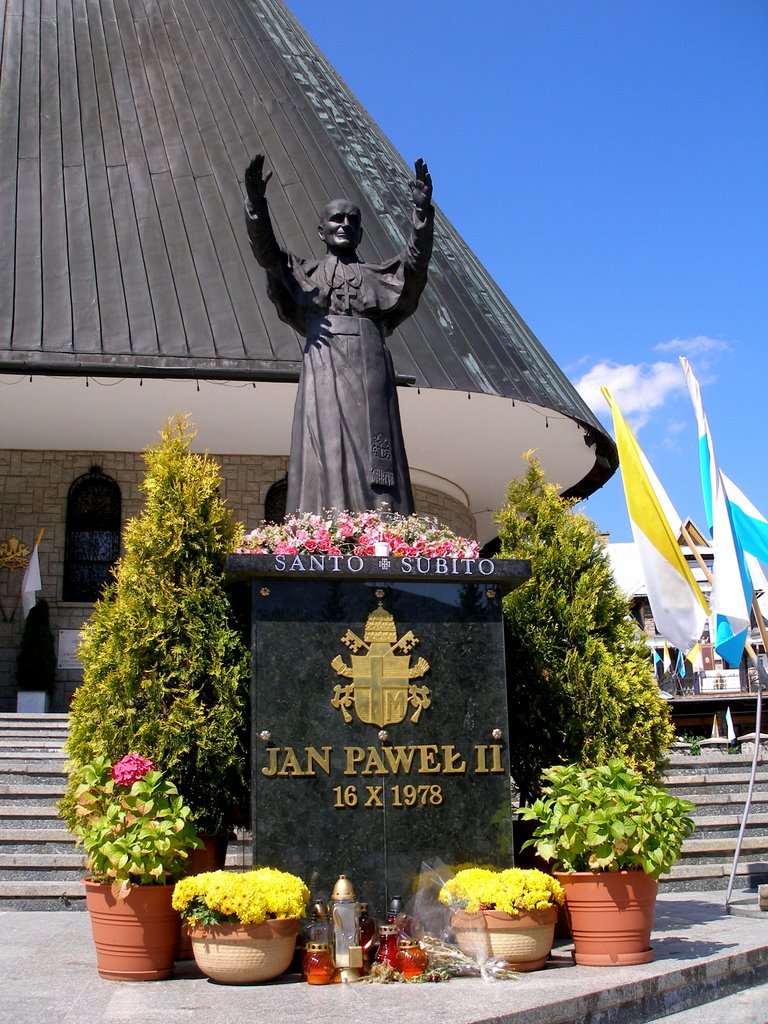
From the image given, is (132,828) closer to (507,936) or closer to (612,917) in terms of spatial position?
(507,936)

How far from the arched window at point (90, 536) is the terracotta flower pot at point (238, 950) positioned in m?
10.6

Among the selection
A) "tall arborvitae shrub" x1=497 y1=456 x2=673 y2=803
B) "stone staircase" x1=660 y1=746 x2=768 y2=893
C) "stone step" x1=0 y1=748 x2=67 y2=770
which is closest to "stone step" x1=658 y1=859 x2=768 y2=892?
"stone staircase" x1=660 y1=746 x2=768 y2=893

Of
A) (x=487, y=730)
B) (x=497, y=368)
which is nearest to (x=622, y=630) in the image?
(x=487, y=730)

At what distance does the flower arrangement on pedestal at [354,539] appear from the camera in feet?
16.9

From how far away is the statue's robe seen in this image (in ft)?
19.2

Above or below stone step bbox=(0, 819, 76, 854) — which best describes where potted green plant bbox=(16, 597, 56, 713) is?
above

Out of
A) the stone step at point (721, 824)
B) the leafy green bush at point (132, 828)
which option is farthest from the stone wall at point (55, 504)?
the leafy green bush at point (132, 828)

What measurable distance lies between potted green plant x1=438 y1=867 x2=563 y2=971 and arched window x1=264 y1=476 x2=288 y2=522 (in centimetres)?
1044

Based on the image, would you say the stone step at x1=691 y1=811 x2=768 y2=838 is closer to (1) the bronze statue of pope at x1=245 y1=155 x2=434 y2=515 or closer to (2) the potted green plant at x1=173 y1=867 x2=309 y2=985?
(1) the bronze statue of pope at x1=245 y1=155 x2=434 y2=515

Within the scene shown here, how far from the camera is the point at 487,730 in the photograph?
500cm

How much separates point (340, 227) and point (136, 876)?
12.4 ft

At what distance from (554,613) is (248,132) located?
11.7 metres

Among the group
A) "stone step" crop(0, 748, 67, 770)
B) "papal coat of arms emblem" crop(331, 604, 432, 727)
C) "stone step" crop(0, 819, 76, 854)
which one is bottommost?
"stone step" crop(0, 819, 76, 854)

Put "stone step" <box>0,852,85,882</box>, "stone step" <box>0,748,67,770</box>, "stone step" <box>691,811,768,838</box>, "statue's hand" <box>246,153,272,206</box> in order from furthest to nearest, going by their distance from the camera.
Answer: "stone step" <box>0,748,67,770</box> < "stone step" <box>691,811,768,838</box> < "stone step" <box>0,852,85,882</box> < "statue's hand" <box>246,153,272,206</box>
